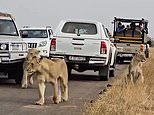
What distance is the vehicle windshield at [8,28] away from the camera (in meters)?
15.9

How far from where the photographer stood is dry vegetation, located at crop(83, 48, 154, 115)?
9.70 meters

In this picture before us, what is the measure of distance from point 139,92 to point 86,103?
1.73 metres

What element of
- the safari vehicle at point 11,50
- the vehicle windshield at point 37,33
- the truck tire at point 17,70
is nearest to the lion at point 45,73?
the safari vehicle at point 11,50

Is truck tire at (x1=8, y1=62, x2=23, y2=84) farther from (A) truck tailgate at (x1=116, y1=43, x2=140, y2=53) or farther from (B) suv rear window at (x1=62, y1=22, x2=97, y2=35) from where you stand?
(A) truck tailgate at (x1=116, y1=43, x2=140, y2=53)

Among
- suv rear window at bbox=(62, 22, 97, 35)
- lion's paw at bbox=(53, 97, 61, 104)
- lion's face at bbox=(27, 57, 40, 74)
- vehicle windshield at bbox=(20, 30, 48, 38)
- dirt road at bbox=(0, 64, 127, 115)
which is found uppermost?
suv rear window at bbox=(62, 22, 97, 35)

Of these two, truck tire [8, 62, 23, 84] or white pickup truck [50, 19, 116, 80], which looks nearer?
truck tire [8, 62, 23, 84]

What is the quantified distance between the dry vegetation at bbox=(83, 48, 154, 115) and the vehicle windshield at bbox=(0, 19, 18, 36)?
4174mm

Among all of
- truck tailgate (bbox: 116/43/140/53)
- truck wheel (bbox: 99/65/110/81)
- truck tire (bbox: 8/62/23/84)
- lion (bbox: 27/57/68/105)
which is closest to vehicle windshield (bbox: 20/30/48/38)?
truck wheel (bbox: 99/65/110/81)

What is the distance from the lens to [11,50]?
1470 centimetres

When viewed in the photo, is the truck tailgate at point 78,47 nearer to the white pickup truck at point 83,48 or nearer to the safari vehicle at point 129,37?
the white pickup truck at point 83,48

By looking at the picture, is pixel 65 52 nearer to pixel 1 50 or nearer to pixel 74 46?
pixel 74 46

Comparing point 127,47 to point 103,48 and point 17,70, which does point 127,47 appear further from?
point 17,70

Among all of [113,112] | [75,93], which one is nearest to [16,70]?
[75,93]

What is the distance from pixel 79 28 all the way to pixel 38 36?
4.19 metres
